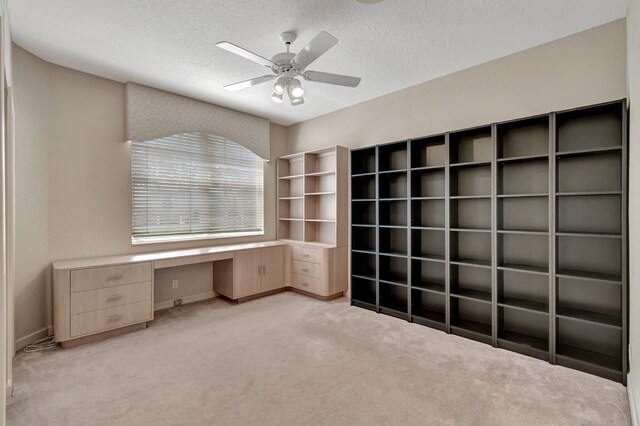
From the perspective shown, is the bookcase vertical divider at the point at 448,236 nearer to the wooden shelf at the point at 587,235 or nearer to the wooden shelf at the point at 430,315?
the wooden shelf at the point at 430,315

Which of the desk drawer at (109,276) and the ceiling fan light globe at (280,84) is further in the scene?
the desk drawer at (109,276)

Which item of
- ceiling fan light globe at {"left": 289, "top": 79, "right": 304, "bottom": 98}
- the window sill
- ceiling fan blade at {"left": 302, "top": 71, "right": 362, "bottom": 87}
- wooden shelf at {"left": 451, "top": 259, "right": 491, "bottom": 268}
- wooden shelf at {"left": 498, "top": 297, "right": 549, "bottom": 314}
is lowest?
wooden shelf at {"left": 498, "top": 297, "right": 549, "bottom": 314}

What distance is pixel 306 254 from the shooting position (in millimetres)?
4586

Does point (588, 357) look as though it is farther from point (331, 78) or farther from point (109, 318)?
point (109, 318)

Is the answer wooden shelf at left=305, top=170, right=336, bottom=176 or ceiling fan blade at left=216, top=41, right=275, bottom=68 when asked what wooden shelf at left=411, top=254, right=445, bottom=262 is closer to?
wooden shelf at left=305, top=170, right=336, bottom=176

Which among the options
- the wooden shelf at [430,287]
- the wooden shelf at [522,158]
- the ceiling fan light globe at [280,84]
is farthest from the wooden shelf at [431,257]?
the ceiling fan light globe at [280,84]

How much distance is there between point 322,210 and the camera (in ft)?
16.4

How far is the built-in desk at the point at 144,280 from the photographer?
9.53ft

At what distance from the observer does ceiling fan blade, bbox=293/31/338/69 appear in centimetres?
219

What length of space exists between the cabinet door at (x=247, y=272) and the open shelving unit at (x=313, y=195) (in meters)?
0.85

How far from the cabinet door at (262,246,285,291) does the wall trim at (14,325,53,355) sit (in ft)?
7.69

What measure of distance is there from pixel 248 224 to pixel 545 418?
4106 mm

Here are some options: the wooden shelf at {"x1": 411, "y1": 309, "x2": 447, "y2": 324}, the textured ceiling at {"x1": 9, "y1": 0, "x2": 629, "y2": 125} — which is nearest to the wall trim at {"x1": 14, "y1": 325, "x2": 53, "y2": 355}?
the textured ceiling at {"x1": 9, "y1": 0, "x2": 629, "y2": 125}

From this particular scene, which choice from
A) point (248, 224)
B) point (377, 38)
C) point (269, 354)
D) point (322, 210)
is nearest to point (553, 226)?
point (377, 38)
